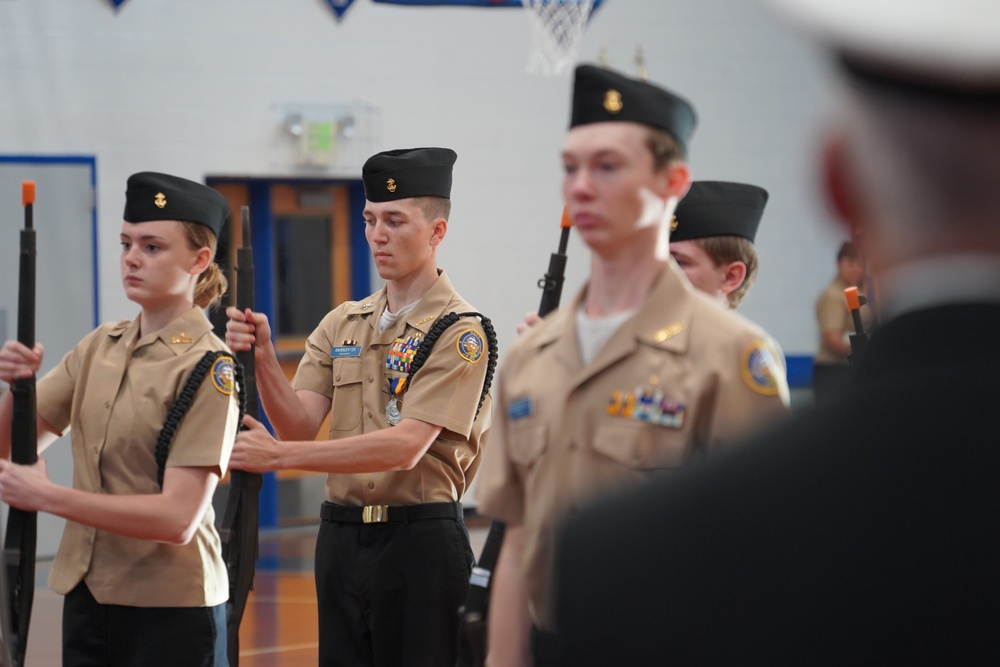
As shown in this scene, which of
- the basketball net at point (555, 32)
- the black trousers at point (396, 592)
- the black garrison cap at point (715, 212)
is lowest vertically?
the black trousers at point (396, 592)

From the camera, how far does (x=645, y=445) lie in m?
1.67

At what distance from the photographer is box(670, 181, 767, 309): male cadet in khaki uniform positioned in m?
2.62

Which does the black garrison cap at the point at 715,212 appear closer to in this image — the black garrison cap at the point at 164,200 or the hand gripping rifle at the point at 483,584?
the hand gripping rifle at the point at 483,584

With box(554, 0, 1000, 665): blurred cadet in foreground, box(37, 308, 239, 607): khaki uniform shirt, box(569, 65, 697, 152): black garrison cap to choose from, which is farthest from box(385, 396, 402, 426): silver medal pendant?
box(554, 0, 1000, 665): blurred cadet in foreground

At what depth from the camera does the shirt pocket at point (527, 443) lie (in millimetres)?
1742

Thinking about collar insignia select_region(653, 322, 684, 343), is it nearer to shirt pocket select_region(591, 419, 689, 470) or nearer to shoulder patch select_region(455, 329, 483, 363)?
shirt pocket select_region(591, 419, 689, 470)

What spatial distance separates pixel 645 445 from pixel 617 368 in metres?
0.11

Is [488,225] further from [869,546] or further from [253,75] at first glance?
[869,546]

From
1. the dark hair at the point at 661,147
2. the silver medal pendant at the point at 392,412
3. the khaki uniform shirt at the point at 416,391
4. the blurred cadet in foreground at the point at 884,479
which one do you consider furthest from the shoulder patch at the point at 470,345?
the blurred cadet in foreground at the point at 884,479

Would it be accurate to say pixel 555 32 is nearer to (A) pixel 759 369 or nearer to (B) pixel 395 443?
(B) pixel 395 443

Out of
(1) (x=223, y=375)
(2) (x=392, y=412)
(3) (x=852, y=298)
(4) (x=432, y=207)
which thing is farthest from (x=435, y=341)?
(3) (x=852, y=298)

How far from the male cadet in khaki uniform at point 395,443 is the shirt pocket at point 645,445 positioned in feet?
3.52

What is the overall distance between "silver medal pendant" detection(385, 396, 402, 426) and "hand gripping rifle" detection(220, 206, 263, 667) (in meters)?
0.30

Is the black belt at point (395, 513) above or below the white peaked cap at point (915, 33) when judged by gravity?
below
